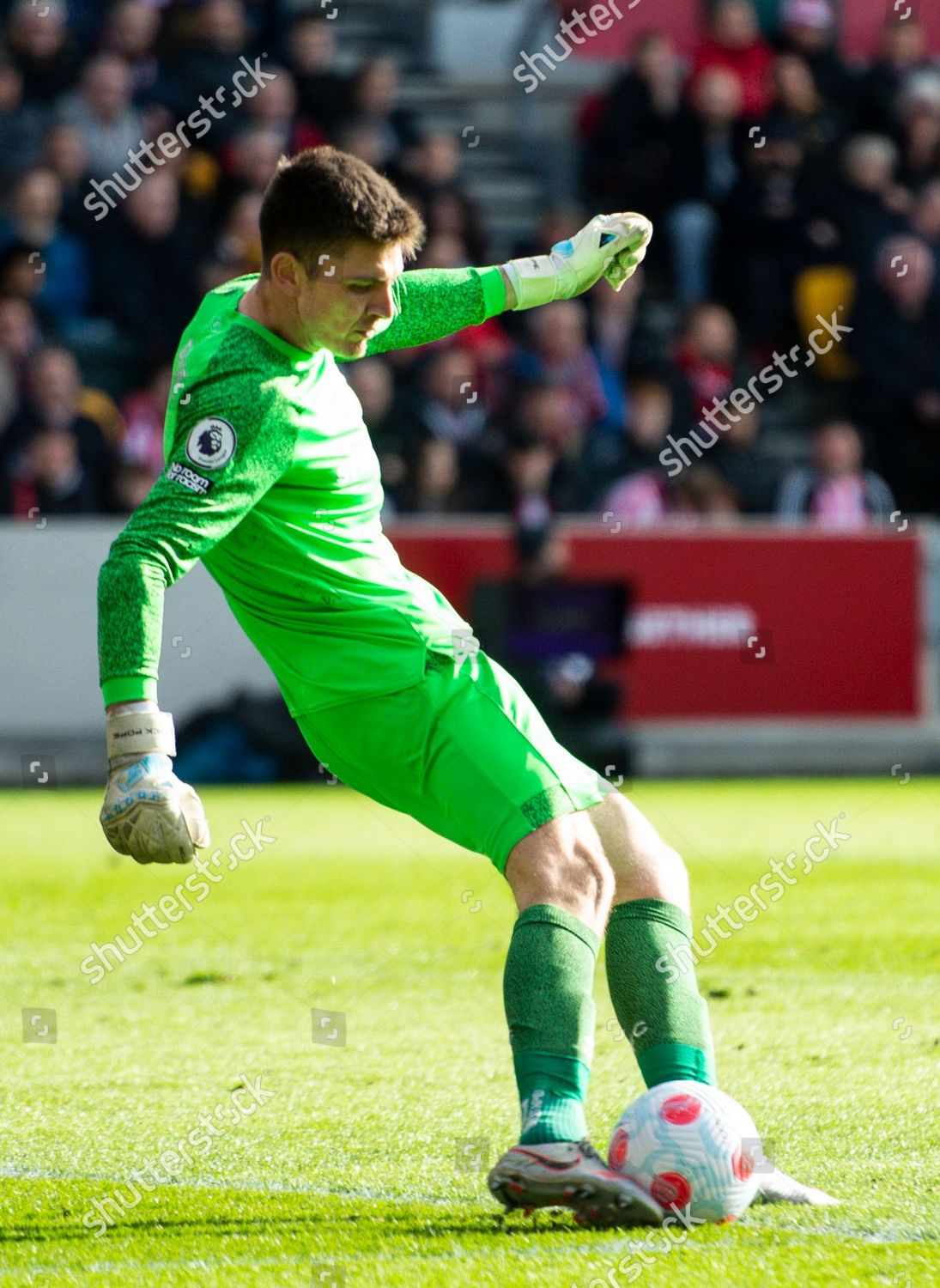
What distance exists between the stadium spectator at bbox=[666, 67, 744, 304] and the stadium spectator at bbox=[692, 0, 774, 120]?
0.79m

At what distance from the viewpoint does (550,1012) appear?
12.1 feet

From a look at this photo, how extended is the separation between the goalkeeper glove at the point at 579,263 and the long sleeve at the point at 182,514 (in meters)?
1.07

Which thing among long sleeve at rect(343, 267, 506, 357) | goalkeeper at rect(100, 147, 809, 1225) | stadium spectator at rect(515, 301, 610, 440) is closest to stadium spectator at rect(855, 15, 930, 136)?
stadium spectator at rect(515, 301, 610, 440)

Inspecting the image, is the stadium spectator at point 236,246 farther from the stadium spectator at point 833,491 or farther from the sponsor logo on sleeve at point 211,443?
the sponsor logo on sleeve at point 211,443

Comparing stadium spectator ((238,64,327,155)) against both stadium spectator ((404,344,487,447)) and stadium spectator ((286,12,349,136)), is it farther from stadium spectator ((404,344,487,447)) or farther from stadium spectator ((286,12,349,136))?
stadium spectator ((404,344,487,447))

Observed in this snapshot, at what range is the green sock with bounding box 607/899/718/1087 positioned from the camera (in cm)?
390

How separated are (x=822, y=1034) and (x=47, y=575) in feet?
26.6

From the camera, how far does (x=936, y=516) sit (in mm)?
15414

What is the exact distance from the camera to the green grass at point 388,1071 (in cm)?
351

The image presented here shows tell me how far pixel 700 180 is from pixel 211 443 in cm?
1334

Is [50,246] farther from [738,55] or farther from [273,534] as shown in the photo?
[273,534]

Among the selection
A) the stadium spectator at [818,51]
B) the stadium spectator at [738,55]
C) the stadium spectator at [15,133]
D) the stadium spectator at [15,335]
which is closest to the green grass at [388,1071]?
the stadium spectator at [15,335]

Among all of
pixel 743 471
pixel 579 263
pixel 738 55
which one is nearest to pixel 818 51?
pixel 738 55

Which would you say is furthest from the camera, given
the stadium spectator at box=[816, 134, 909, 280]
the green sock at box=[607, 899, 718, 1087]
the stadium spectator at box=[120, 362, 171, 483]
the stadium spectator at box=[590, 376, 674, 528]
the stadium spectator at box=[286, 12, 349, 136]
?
the stadium spectator at box=[816, 134, 909, 280]
